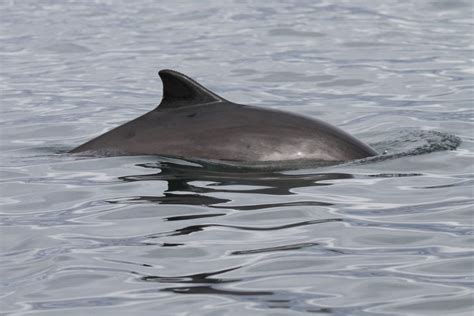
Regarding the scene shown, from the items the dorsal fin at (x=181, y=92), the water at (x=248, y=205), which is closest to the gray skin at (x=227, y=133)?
the dorsal fin at (x=181, y=92)

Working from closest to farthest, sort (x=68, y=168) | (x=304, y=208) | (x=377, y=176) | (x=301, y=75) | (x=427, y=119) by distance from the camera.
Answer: (x=304, y=208) < (x=377, y=176) < (x=68, y=168) < (x=427, y=119) < (x=301, y=75)

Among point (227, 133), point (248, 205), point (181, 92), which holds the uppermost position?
point (181, 92)

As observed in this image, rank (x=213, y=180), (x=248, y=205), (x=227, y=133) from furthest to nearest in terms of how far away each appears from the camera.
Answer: (x=227, y=133) → (x=213, y=180) → (x=248, y=205)

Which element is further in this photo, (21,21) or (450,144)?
(21,21)

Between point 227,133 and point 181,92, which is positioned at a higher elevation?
point 181,92

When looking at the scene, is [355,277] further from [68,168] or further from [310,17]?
[310,17]

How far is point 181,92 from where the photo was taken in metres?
13.0

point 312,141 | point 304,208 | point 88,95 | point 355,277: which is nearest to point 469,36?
point 88,95

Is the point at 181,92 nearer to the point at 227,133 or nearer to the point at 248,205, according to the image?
the point at 227,133

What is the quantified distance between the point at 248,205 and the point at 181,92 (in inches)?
90.4

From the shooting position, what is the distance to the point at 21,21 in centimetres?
3206

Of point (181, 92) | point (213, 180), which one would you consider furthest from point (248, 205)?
point (181, 92)

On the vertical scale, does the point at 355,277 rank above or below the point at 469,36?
below

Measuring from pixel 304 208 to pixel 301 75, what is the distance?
11672 mm
